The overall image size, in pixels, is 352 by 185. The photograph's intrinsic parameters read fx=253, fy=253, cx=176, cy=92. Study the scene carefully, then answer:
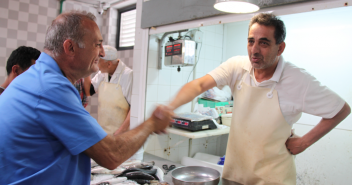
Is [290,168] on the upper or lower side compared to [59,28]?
lower

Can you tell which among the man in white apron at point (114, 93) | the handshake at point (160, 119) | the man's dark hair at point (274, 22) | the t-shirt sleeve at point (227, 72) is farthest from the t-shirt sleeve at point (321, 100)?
the man in white apron at point (114, 93)

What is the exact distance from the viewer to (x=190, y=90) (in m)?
1.85

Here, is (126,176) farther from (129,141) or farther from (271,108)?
(271,108)

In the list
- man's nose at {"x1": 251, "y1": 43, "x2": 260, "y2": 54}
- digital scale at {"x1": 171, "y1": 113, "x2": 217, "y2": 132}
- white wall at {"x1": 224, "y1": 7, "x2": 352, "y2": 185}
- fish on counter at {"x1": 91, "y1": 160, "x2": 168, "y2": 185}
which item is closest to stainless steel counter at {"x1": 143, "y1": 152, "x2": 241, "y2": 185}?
fish on counter at {"x1": 91, "y1": 160, "x2": 168, "y2": 185}

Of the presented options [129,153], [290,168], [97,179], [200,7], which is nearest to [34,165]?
[129,153]

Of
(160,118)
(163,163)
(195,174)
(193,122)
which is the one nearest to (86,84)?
(193,122)

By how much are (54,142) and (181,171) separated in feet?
3.56

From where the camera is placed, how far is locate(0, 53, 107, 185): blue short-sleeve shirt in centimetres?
97

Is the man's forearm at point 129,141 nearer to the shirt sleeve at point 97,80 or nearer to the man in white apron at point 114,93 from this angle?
the man in white apron at point 114,93

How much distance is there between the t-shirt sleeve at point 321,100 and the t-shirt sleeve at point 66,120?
1.32m

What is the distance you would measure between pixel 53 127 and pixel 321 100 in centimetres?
154

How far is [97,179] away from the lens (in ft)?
5.77

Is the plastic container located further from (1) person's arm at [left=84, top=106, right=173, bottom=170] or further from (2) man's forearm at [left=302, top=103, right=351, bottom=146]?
(1) person's arm at [left=84, top=106, right=173, bottom=170]

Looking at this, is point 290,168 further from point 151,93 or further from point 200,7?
point 151,93
